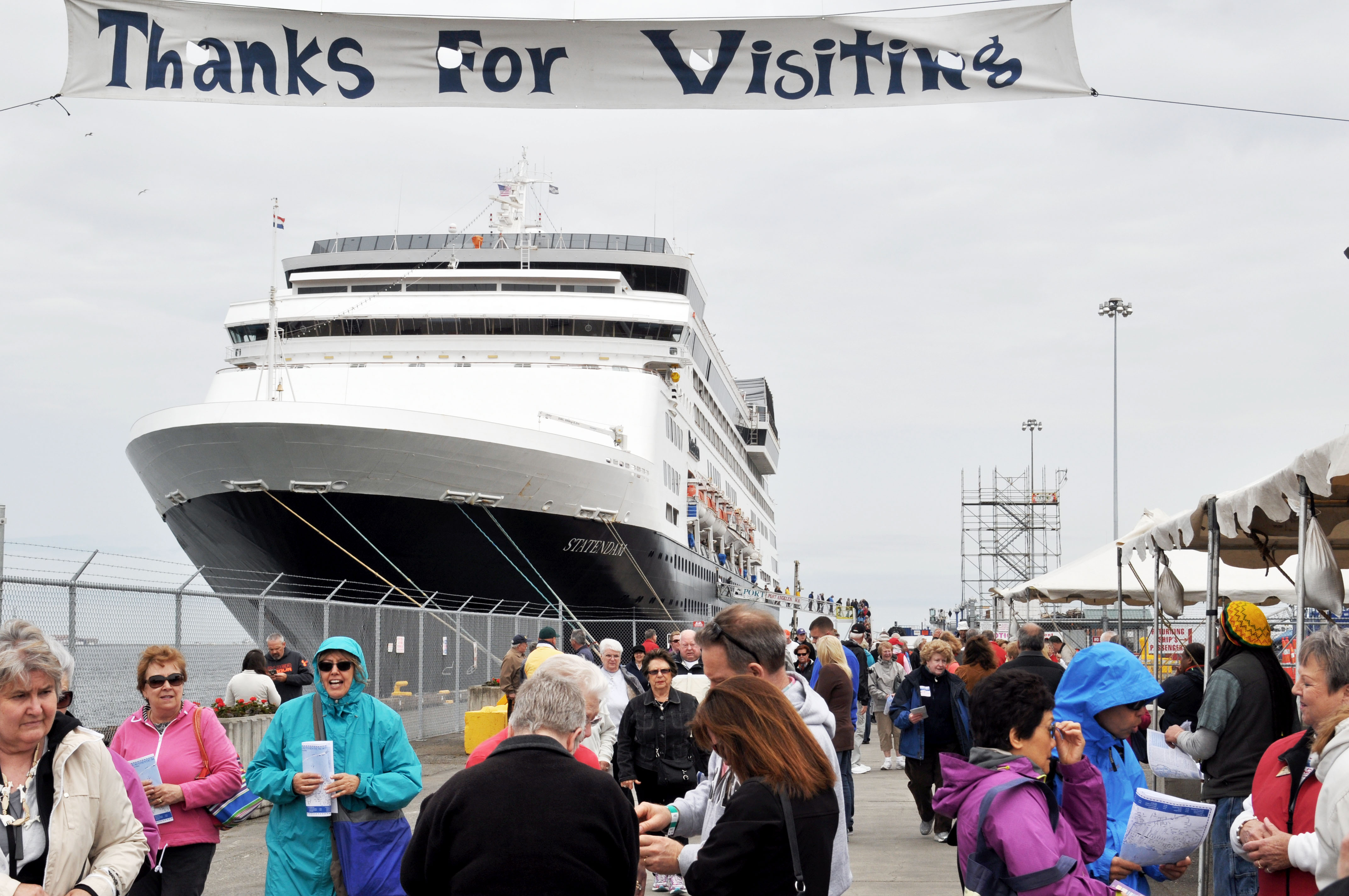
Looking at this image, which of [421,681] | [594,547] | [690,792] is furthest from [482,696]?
[690,792]

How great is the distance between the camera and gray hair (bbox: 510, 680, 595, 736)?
11.1 ft

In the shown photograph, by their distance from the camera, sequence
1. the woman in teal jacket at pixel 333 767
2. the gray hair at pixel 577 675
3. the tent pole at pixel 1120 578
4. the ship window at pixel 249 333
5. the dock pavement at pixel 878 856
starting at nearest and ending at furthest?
the gray hair at pixel 577 675 < the woman in teal jacket at pixel 333 767 < the dock pavement at pixel 878 856 < the tent pole at pixel 1120 578 < the ship window at pixel 249 333

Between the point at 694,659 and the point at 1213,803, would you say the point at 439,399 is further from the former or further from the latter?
the point at 1213,803

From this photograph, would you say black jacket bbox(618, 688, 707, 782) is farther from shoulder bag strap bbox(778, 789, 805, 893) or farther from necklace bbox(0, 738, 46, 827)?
necklace bbox(0, 738, 46, 827)

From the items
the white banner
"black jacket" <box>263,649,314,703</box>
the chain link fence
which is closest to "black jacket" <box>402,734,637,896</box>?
the white banner

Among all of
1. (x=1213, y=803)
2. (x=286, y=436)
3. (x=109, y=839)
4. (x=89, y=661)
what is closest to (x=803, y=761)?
(x=109, y=839)

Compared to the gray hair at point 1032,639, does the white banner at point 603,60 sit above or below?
above

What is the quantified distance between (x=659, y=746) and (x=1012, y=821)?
416cm

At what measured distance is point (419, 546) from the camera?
2406 cm

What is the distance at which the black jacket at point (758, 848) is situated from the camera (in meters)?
3.23

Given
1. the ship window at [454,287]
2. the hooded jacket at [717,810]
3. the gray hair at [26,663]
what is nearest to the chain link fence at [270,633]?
the gray hair at [26,663]

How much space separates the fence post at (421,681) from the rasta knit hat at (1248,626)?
1371 cm

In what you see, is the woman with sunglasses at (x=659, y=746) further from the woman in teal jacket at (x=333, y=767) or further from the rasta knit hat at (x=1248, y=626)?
the rasta knit hat at (x=1248, y=626)

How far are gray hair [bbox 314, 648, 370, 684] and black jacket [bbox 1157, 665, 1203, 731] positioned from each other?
625cm
